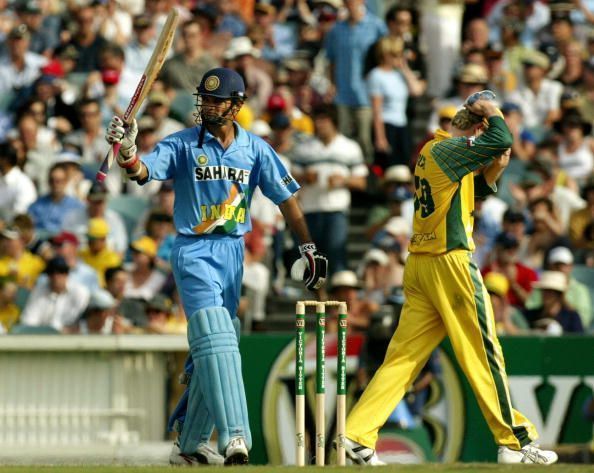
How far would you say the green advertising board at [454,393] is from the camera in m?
13.2

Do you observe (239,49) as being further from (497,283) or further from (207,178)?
(207,178)

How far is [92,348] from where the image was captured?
1330 centimetres

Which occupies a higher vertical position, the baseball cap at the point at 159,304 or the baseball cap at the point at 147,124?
the baseball cap at the point at 147,124

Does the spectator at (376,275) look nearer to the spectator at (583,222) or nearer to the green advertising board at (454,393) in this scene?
the green advertising board at (454,393)

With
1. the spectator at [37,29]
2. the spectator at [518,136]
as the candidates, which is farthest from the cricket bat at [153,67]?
the spectator at [37,29]

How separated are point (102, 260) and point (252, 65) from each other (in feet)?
11.5

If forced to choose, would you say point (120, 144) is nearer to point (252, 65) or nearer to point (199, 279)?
point (199, 279)

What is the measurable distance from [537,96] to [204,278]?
29.8 feet

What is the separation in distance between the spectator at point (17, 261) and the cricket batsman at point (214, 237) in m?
5.39

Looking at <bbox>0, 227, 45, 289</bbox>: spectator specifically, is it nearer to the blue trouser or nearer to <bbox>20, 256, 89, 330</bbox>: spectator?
<bbox>20, 256, 89, 330</bbox>: spectator

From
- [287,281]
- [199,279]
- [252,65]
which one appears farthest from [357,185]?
[199,279]

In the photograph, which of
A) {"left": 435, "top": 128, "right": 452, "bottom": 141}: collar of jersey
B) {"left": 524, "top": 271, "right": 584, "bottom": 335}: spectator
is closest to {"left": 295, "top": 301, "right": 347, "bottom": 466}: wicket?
{"left": 435, "top": 128, "right": 452, "bottom": 141}: collar of jersey

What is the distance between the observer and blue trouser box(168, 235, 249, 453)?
9.78m

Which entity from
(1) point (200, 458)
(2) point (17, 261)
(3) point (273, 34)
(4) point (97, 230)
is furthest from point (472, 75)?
(1) point (200, 458)
